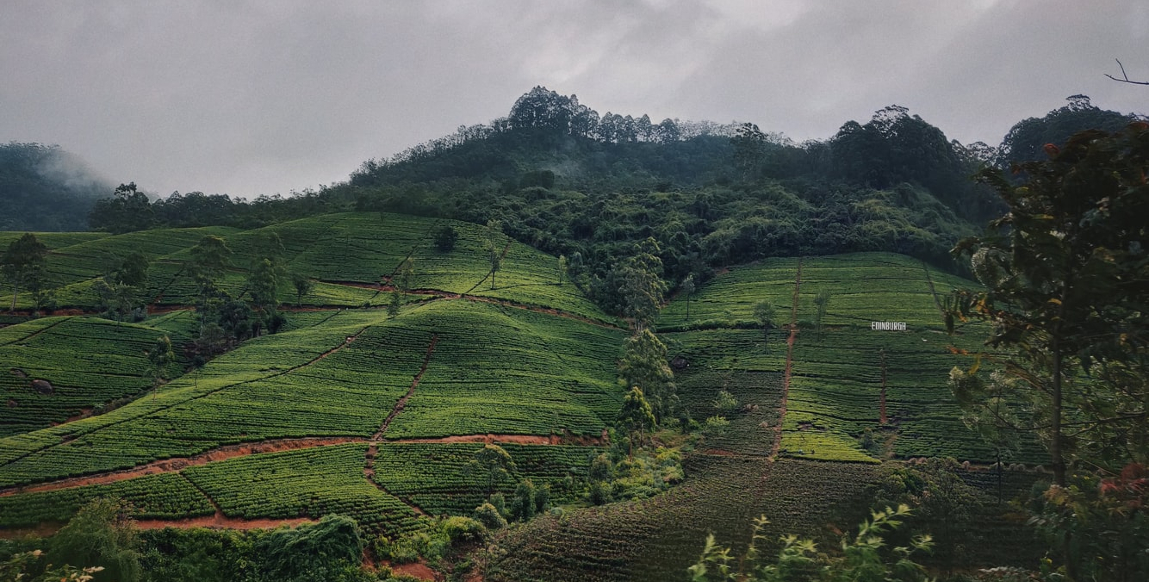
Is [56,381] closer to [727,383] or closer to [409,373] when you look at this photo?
[409,373]

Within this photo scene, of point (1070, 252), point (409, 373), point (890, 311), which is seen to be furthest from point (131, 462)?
point (890, 311)

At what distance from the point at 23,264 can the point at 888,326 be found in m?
79.7

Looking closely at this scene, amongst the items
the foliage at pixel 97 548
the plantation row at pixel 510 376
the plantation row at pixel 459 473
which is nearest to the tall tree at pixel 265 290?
the plantation row at pixel 510 376

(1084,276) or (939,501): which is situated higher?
(1084,276)

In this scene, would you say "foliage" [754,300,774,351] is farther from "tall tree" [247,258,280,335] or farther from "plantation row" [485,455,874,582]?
"tall tree" [247,258,280,335]

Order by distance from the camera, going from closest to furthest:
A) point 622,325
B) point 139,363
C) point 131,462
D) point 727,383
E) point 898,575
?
point 898,575 < point 131,462 < point 139,363 < point 727,383 < point 622,325

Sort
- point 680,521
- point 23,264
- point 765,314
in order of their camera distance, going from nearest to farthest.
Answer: point 680,521 < point 23,264 < point 765,314

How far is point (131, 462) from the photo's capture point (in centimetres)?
3206

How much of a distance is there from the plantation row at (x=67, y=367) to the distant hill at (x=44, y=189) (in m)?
93.7

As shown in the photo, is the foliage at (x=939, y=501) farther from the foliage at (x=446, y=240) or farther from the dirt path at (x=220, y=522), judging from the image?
the foliage at (x=446, y=240)

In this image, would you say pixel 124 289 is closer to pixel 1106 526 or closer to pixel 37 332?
pixel 37 332

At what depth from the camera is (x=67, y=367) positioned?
43.1 metres

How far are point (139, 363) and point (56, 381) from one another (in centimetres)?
623

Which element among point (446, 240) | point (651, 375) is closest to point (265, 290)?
point (446, 240)
